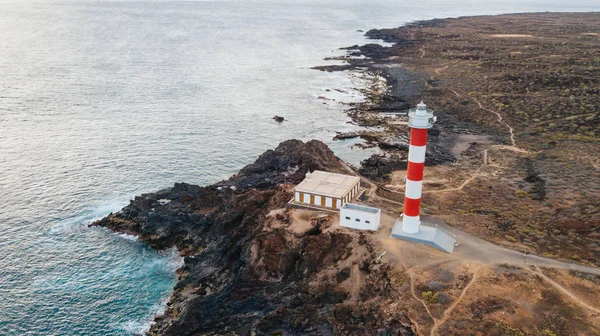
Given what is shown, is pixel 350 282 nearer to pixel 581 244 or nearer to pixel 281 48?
pixel 581 244

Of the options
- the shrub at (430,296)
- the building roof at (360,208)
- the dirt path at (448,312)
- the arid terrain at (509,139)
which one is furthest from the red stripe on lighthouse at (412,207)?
the shrub at (430,296)

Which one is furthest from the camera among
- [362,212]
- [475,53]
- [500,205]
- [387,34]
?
[387,34]

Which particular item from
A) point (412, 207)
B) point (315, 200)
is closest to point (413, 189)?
point (412, 207)

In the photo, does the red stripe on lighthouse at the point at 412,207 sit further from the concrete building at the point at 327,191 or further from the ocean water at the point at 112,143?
the ocean water at the point at 112,143

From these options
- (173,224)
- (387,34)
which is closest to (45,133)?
(173,224)

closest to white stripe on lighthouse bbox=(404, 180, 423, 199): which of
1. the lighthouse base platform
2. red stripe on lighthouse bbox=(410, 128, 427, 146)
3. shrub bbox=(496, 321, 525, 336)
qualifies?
the lighthouse base platform

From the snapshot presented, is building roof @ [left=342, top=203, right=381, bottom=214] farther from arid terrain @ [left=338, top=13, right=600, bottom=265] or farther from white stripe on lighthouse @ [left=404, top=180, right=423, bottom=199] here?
arid terrain @ [left=338, top=13, right=600, bottom=265]

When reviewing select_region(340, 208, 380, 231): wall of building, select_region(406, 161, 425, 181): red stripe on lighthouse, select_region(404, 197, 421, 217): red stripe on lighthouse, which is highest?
select_region(406, 161, 425, 181): red stripe on lighthouse
